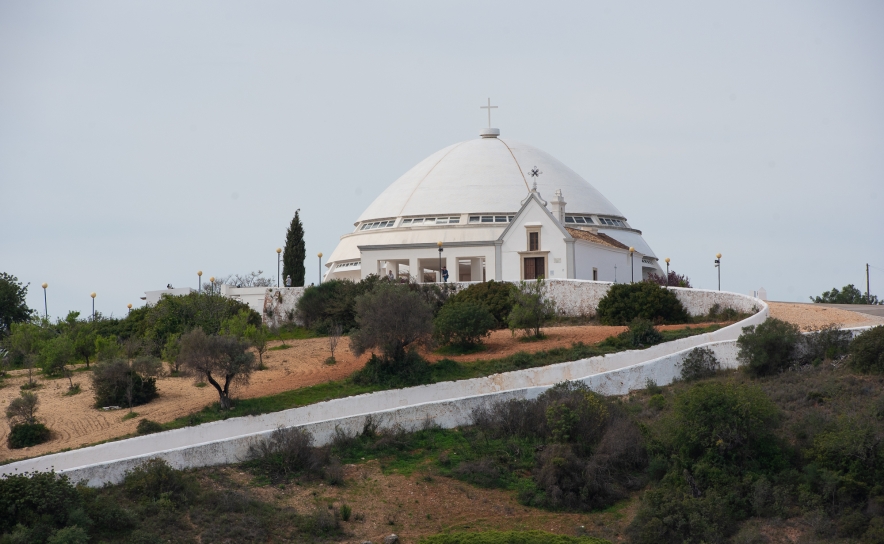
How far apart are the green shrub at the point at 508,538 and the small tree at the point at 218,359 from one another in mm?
7625

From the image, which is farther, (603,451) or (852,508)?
(603,451)

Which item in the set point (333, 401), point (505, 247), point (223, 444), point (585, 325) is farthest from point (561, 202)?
point (223, 444)

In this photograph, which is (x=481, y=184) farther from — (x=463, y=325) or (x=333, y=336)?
(x=463, y=325)

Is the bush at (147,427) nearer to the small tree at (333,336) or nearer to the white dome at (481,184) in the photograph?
the small tree at (333,336)

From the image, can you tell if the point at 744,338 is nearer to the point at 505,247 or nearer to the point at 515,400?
the point at 515,400

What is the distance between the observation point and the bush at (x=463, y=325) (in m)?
36.5

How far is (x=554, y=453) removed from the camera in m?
27.3

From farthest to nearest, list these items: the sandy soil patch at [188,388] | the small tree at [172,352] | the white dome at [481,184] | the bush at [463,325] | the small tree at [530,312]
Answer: the white dome at [481,184] < the small tree at [530,312] < the bush at [463,325] < the small tree at [172,352] < the sandy soil patch at [188,388]

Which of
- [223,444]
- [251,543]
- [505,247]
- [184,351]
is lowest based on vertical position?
[251,543]

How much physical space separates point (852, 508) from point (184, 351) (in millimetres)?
16157

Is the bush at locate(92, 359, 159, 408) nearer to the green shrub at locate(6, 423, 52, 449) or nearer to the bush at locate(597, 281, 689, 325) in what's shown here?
the green shrub at locate(6, 423, 52, 449)

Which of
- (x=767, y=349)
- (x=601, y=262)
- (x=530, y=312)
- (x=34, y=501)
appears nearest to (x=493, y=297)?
(x=530, y=312)

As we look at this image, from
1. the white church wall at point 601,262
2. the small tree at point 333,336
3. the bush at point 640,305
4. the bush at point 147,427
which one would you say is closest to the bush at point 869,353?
the bush at point 640,305

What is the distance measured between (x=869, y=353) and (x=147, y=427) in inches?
722
